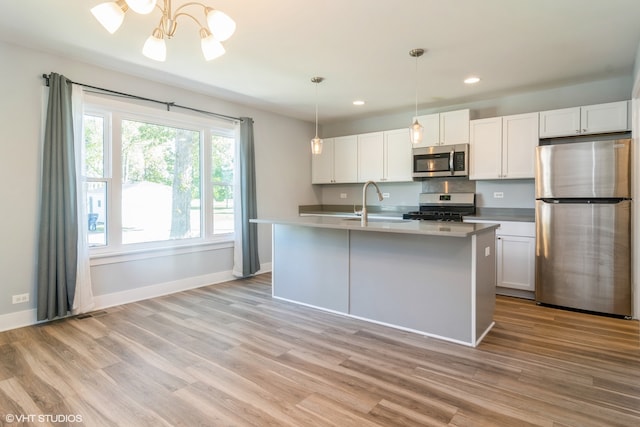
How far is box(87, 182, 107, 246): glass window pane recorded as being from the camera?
376cm

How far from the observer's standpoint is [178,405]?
2.02m

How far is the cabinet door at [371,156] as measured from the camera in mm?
5594

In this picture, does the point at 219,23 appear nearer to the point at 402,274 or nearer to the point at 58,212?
the point at 402,274

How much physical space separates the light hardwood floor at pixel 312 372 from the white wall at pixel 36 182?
1.72 feet

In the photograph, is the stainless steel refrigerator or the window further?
the window

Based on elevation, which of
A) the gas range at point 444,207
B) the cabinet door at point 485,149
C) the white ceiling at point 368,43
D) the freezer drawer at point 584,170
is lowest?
the gas range at point 444,207

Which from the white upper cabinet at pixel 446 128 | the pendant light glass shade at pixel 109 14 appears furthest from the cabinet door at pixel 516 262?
the pendant light glass shade at pixel 109 14

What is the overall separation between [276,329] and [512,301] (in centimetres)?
275

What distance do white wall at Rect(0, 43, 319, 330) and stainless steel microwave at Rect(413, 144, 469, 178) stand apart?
91.8 inches

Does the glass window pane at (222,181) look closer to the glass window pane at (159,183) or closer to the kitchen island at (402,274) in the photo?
the glass window pane at (159,183)

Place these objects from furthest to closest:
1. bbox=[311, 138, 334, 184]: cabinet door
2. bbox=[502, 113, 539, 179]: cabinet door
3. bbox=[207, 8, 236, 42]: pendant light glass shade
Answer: bbox=[311, 138, 334, 184]: cabinet door < bbox=[502, 113, 539, 179]: cabinet door < bbox=[207, 8, 236, 42]: pendant light glass shade

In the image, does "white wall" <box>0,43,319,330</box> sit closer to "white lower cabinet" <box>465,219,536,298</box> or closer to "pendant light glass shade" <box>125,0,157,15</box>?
"pendant light glass shade" <box>125,0,157,15</box>

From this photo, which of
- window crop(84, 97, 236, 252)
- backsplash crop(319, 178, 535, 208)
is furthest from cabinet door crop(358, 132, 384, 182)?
window crop(84, 97, 236, 252)

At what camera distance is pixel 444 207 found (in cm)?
521
